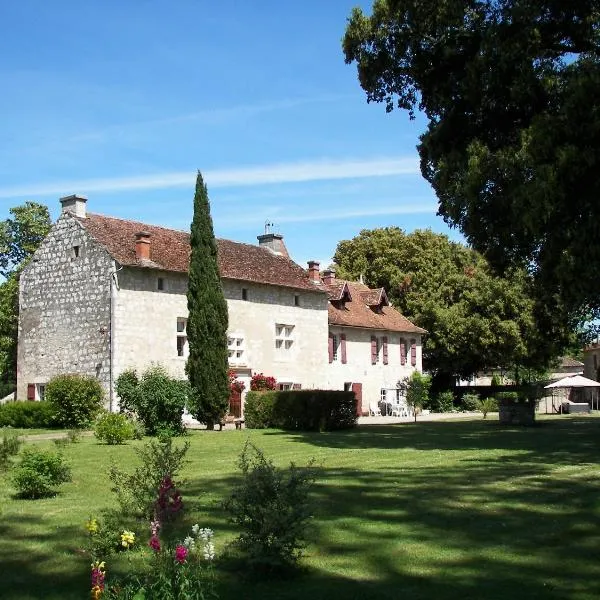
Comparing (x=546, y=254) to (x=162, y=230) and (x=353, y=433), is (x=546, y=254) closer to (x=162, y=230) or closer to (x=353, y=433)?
(x=353, y=433)

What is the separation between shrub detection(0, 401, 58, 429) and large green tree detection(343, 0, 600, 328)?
Answer: 59.6ft

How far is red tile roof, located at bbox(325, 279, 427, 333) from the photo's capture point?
1774 inches

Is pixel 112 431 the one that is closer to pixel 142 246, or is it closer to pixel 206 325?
pixel 206 325

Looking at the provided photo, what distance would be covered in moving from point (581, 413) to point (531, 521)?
133 feet

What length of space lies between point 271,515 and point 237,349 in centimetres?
3073

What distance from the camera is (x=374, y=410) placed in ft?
152

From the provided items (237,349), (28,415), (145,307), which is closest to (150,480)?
(28,415)

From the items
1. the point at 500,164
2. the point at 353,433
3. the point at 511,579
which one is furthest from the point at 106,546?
the point at 353,433

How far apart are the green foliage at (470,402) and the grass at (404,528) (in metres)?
33.8

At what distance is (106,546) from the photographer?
771 cm

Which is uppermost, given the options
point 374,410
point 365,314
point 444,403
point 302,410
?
point 365,314

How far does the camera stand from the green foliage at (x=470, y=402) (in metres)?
50.7

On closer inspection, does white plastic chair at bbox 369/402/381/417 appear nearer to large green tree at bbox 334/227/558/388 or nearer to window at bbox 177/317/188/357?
large green tree at bbox 334/227/558/388

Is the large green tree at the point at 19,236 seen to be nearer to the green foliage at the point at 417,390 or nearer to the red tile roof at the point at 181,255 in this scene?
the red tile roof at the point at 181,255
